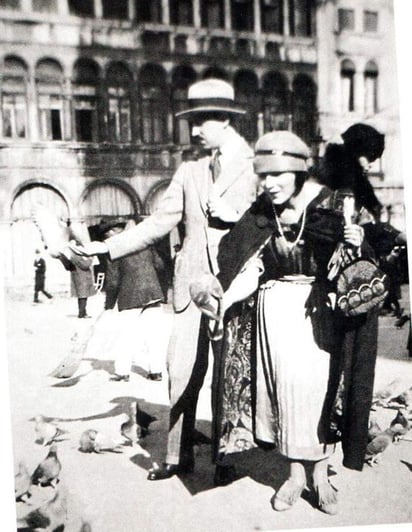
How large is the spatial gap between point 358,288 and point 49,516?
1.33m

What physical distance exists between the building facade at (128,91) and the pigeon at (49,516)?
2.56 ft

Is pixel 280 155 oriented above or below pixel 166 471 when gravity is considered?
above

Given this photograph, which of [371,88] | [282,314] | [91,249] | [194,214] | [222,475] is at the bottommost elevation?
[222,475]

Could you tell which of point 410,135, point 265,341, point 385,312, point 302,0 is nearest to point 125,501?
point 265,341

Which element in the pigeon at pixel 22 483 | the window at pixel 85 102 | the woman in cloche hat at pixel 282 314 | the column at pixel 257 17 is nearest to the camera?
the woman in cloche hat at pixel 282 314

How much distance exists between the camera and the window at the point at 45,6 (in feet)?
8.62

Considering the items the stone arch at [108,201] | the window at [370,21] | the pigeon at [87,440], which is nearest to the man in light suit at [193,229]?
the stone arch at [108,201]

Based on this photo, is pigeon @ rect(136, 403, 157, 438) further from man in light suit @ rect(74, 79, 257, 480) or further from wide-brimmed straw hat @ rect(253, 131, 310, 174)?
wide-brimmed straw hat @ rect(253, 131, 310, 174)

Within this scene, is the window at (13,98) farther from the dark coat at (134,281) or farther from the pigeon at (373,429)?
the pigeon at (373,429)

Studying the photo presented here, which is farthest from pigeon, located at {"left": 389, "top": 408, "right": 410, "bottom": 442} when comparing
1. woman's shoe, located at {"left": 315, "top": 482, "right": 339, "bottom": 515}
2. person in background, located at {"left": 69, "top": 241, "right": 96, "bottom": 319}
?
person in background, located at {"left": 69, "top": 241, "right": 96, "bottom": 319}

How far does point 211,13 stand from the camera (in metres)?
2.76

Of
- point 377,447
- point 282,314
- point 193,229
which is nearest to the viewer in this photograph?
point 282,314

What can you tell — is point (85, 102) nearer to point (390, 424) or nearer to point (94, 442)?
point (94, 442)

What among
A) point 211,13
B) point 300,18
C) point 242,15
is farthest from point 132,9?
point 300,18
